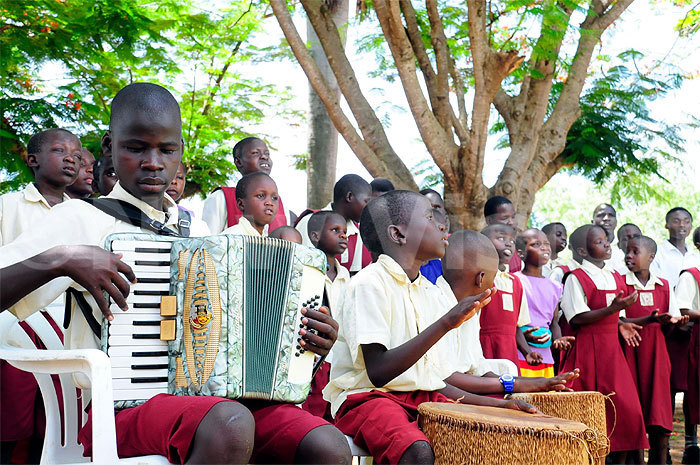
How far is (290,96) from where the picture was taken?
39.3ft

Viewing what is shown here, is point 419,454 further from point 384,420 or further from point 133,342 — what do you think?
point 133,342

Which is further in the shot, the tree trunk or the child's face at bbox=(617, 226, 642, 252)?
the tree trunk

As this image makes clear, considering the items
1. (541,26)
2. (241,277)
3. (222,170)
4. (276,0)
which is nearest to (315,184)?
(222,170)

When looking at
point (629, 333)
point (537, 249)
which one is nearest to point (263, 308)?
point (537, 249)

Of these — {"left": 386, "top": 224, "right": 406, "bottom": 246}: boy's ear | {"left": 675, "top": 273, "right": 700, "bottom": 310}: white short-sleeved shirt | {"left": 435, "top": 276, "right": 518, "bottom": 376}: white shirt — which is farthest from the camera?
{"left": 675, "top": 273, "right": 700, "bottom": 310}: white short-sleeved shirt

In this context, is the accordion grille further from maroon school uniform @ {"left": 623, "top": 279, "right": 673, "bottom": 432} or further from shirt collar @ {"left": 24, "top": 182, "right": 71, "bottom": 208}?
maroon school uniform @ {"left": 623, "top": 279, "right": 673, "bottom": 432}

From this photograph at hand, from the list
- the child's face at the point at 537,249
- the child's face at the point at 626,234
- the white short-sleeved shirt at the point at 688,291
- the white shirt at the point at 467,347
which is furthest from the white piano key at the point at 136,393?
the child's face at the point at 626,234

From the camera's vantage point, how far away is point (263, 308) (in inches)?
94.6

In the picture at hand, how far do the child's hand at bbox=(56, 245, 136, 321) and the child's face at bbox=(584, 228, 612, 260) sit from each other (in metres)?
4.38

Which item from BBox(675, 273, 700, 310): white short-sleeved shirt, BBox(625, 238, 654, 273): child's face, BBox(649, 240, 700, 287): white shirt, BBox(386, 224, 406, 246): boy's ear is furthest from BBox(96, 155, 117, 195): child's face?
BBox(649, 240, 700, 287): white shirt

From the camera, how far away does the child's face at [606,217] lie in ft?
24.4

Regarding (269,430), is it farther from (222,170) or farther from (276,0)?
(222,170)

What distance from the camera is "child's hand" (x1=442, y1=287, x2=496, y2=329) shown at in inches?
111

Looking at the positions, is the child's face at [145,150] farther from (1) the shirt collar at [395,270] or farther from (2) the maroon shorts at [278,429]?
(1) the shirt collar at [395,270]
